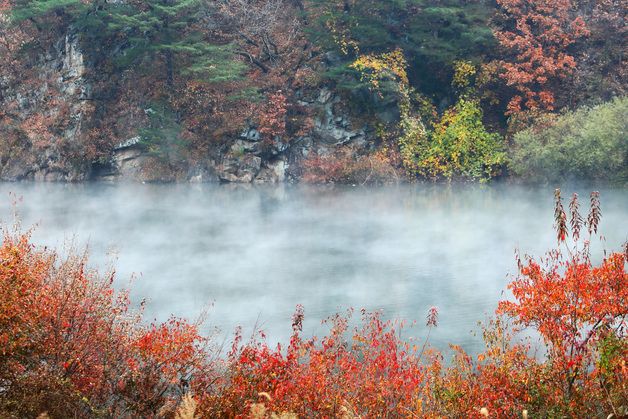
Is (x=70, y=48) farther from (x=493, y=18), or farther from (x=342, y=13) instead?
(x=493, y=18)

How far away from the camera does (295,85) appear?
4406 cm

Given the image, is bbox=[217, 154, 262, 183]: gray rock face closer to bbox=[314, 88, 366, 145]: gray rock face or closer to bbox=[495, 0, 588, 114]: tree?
bbox=[314, 88, 366, 145]: gray rock face

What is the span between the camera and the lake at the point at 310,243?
17672mm

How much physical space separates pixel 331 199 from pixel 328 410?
27.2m

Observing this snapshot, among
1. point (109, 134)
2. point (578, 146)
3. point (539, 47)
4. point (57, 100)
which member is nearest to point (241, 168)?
point (109, 134)

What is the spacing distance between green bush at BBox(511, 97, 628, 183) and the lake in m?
1.16

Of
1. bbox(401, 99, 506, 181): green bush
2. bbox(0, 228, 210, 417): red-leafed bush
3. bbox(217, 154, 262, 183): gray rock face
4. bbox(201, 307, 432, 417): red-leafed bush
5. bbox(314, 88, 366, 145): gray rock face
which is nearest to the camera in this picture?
bbox(0, 228, 210, 417): red-leafed bush

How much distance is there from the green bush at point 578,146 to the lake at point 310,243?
1164 millimetres

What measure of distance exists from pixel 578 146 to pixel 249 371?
2859cm

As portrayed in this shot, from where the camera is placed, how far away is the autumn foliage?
8.22m

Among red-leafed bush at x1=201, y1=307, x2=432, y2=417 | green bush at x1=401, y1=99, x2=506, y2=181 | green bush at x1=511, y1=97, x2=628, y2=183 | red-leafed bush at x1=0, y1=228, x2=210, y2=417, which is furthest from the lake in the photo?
red-leafed bush at x1=201, y1=307, x2=432, y2=417

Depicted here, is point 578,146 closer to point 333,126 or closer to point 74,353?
point 333,126

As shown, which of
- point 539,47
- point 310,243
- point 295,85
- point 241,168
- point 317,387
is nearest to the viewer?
point 317,387

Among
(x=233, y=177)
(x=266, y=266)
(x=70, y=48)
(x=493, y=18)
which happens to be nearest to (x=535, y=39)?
(x=493, y=18)
